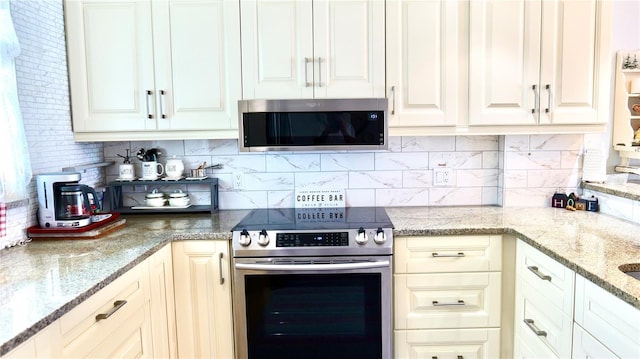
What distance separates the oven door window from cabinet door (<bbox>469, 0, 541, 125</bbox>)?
1.09m

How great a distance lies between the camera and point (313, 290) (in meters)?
2.07

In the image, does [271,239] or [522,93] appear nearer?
[271,239]

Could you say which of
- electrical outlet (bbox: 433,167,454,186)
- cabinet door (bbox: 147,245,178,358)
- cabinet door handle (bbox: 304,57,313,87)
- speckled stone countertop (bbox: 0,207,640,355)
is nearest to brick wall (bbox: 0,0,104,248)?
speckled stone countertop (bbox: 0,207,640,355)

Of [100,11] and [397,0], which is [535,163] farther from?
[100,11]

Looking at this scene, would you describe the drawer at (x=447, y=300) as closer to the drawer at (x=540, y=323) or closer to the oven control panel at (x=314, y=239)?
the drawer at (x=540, y=323)

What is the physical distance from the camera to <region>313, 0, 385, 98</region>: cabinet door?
2.25 metres

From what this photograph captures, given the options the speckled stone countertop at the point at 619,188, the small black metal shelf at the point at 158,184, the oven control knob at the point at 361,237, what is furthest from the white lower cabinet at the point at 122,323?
the speckled stone countertop at the point at 619,188

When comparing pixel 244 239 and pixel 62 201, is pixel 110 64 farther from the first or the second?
pixel 244 239

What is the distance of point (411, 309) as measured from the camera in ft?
7.02

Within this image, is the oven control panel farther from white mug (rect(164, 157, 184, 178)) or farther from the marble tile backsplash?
white mug (rect(164, 157, 184, 178))

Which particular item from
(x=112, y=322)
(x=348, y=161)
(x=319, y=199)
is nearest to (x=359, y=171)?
(x=348, y=161)

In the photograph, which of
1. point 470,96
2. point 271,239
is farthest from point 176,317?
point 470,96

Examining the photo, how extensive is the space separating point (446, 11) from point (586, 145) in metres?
1.16

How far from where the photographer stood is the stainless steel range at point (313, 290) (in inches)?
80.4
